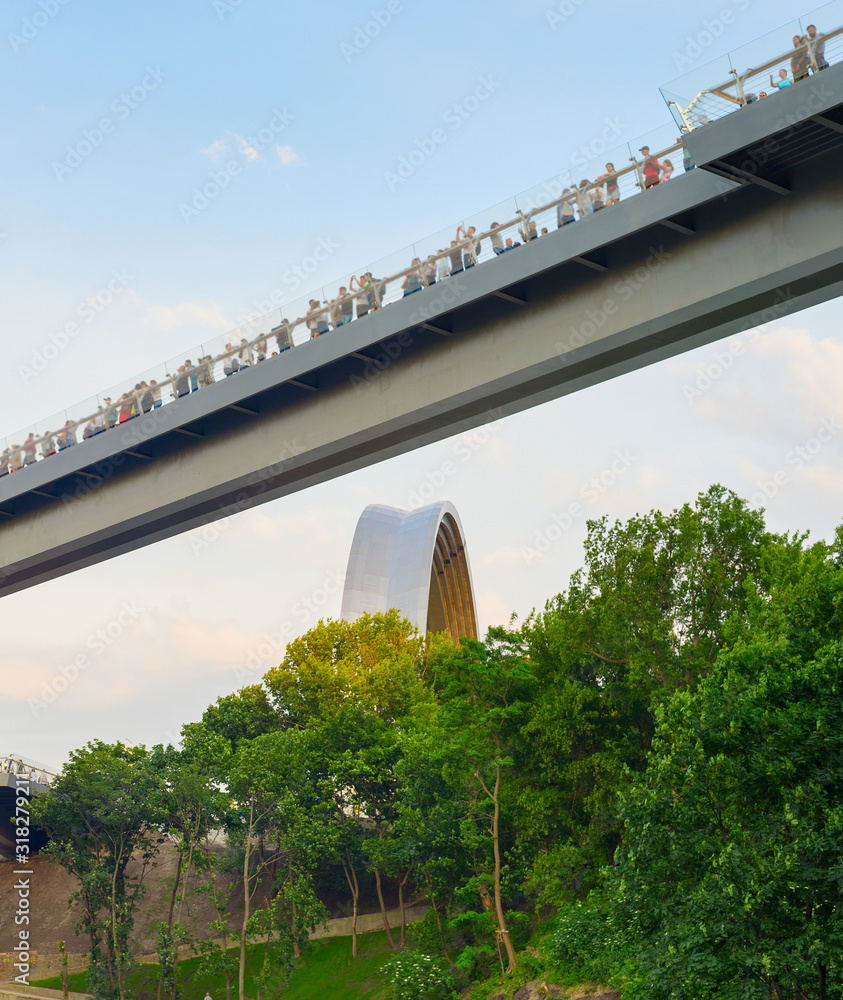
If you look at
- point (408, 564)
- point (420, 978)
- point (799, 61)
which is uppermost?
point (408, 564)

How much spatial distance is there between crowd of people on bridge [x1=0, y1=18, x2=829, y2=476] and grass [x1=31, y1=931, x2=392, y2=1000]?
2029 centimetres

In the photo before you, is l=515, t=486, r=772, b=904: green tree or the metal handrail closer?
the metal handrail

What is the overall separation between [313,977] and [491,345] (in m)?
27.3

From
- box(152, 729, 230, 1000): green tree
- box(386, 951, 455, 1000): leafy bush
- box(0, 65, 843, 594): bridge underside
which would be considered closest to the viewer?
box(0, 65, 843, 594): bridge underside

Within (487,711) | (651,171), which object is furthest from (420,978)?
(651,171)

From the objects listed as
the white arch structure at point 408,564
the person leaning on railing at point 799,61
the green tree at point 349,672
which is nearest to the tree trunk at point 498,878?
the green tree at point 349,672

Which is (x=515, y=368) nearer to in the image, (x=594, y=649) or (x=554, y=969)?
(x=594, y=649)

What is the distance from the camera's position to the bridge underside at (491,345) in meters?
12.8

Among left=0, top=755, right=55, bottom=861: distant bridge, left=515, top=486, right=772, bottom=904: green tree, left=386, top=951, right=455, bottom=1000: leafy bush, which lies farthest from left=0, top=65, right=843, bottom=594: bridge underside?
left=0, top=755, right=55, bottom=861: distant bridge

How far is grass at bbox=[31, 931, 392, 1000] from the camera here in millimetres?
32719

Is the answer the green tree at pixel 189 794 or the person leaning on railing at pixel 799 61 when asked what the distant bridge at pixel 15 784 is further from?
the person leaning on railing at pixel 799 61

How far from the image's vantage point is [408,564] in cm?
5909

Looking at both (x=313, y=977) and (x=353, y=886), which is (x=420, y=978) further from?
(x=353, y=886)

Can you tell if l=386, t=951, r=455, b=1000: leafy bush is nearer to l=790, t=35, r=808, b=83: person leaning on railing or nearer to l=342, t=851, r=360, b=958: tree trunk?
l=342, t=851, r=360, b=958: tree trunk
